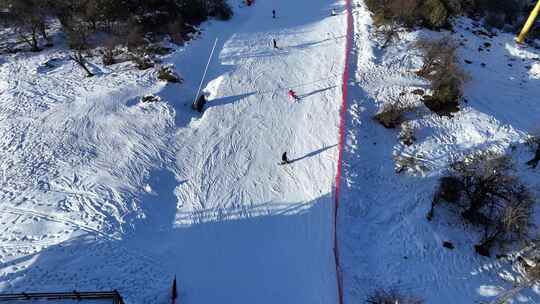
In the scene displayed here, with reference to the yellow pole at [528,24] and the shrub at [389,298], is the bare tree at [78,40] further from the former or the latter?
the yellow pole at [528,24]

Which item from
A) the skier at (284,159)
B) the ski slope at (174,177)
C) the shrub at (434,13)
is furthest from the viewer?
the shrub at (434,13)

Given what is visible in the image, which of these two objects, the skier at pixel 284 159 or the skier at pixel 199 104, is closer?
the skier at pixel 284 159

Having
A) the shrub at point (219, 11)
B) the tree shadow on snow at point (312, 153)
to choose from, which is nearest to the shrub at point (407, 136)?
the tree shadow on snow at point (312, 153)

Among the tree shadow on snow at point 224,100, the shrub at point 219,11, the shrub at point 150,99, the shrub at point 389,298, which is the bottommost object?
the shrub at point 389,298

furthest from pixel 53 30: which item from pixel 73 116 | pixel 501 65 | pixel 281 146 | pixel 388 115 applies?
pixel 501 65

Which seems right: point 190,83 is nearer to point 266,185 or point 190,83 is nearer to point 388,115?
point 266,185

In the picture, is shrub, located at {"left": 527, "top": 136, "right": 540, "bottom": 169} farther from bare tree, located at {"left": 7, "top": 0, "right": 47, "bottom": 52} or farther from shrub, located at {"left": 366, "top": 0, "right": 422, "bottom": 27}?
bare tree, located at {"left": 7, "top": 0, "right": 47, "bottom": 52}
